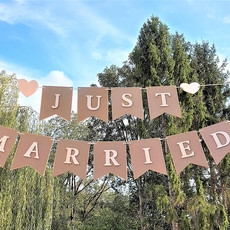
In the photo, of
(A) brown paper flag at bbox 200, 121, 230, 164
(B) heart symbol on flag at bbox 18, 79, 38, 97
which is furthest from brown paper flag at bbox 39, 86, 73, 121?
(A) brown paper flag at bbox 200, 121, 230, 164

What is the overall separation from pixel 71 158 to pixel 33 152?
42 cm

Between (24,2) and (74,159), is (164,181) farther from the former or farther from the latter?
(24,2)

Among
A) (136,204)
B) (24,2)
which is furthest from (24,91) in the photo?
(136,204)

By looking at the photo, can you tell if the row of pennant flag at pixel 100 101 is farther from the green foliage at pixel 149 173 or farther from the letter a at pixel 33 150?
the green foliage at pixel 149 173

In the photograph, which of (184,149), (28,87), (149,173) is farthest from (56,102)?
(149,173)

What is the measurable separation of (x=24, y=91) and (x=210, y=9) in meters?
3.38

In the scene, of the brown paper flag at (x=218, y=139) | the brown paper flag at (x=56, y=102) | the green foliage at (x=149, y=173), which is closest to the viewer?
the brown paper flag at (x=218, y=139)

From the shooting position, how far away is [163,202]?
6195 millimetres

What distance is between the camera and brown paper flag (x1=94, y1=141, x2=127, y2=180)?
2.77 m

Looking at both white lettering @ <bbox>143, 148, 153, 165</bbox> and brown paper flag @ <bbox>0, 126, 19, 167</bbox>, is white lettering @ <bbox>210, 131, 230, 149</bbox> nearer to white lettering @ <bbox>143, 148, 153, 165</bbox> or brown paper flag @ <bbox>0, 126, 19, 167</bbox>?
white lettering @ <bbox>143, 148, 153, 165</bbox>

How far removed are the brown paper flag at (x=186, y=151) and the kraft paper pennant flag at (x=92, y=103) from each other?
82cm

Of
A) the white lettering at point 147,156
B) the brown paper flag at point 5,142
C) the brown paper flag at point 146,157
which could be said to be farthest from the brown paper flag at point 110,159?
the brown paper flag at point 5,142

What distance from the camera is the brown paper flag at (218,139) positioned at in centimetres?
272

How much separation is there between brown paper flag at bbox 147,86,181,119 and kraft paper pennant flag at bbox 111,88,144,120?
13 centimetres
